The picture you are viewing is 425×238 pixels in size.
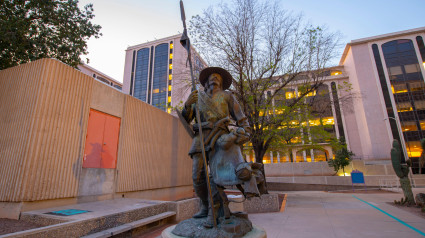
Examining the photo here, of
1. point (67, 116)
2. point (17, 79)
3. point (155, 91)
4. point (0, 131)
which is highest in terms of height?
point (155, 91)

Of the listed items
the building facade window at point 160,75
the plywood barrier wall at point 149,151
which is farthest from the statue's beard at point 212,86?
the building facade window at point 160,75

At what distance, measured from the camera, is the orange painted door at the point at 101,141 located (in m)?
7.60

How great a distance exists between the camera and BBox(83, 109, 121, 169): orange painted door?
7602 mm

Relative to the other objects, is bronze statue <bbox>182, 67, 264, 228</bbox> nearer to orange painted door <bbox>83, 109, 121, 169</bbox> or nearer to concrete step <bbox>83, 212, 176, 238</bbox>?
concrete step <bbox>83, 212, 176, 238</bbox>

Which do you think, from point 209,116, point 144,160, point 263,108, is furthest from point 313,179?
point 209,116

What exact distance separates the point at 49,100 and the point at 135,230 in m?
4.53

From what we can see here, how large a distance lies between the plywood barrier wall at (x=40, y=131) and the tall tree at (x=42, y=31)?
3.62 metres

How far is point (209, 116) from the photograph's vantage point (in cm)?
300

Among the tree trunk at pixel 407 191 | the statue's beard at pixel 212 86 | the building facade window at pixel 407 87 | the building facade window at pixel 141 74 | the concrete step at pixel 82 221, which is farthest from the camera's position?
the building facade window at pixel 141 74

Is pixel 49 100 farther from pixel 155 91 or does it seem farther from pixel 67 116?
pixel 155 91

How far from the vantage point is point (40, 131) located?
19.5 ft

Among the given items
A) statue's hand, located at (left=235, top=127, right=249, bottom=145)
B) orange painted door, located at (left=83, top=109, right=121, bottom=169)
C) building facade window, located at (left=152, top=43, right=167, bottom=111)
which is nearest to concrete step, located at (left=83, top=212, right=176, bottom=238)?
statue's hand, located at (left=235, top=127, right=249, bottom=145)

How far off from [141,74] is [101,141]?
51.7 metres

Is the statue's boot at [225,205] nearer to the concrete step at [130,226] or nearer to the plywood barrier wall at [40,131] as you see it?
the concrete step at [130,226]
